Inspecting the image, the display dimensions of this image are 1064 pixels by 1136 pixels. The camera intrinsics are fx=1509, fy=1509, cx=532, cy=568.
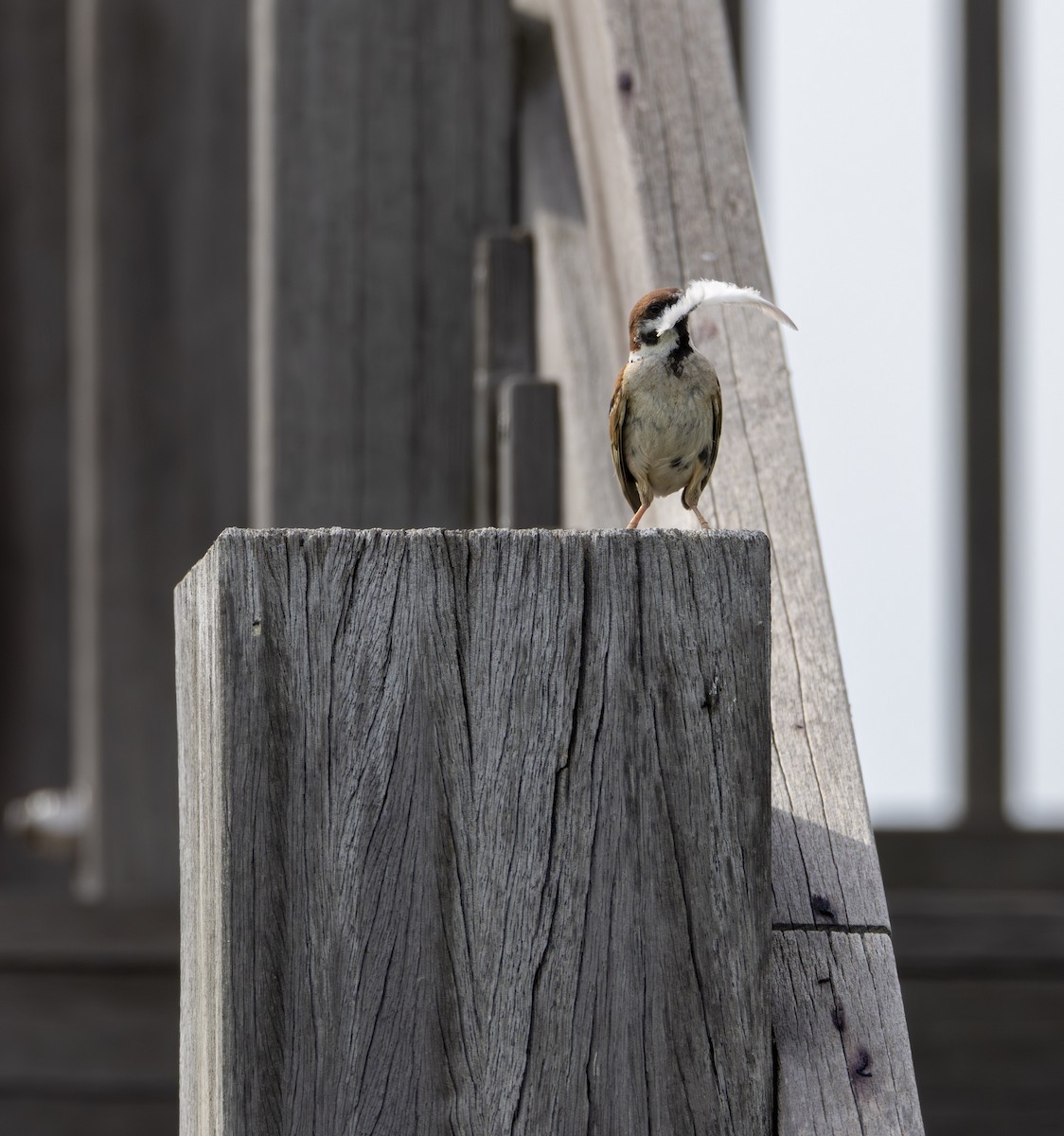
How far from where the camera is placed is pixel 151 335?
3.68 m

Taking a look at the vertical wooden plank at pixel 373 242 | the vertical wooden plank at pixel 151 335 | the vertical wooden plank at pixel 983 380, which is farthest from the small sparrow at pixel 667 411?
the vertical wooden plank at pixel 983 380

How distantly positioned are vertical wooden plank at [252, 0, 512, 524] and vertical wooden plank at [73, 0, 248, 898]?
1021mm

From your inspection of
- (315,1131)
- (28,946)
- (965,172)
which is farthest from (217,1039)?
(965,172)

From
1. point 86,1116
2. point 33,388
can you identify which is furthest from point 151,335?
point 86,1116

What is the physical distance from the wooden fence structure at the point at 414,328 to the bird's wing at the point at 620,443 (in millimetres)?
66

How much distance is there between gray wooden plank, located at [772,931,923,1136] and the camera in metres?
1.16

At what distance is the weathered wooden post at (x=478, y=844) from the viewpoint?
44.3 inches

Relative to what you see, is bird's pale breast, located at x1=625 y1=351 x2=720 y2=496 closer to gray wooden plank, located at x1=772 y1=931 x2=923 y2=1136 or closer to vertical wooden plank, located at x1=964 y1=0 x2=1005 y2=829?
gray wooden plank, located at x1=772 y1=931 x2=923 y2=1136

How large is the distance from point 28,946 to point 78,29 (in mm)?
2254

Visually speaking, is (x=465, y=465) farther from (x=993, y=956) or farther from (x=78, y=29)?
(x=993, y=956)

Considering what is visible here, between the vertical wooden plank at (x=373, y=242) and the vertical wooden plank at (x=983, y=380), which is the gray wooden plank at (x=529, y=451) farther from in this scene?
the vertical wooden plank at (x=983, y=380)

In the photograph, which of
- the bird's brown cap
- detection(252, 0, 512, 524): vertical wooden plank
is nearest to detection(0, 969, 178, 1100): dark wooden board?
detection(252, 0, 512, 524): vertical wooden plank

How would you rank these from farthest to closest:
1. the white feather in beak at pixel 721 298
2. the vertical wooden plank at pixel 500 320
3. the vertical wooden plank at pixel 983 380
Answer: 1. the vertical wooden plank at pixel 983 380
2. the vertical wooden plank at pixel 500 320
3. the white feather in beak at pixel 721 298

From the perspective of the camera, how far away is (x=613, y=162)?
200 cm
